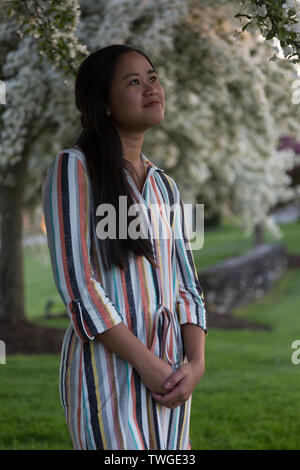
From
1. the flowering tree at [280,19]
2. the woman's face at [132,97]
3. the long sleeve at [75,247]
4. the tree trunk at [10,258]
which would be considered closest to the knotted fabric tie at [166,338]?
the long sleeve at [75,247]

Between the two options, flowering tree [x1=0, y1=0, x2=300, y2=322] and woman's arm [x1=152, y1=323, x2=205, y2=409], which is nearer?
woman's arm [x1=152, y1=323, x2=205, y2=409]

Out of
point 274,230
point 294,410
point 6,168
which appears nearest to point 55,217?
point 294,410

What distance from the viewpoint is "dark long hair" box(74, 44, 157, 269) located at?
1.92 m

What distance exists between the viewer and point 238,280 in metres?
14.9

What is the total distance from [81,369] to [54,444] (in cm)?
263

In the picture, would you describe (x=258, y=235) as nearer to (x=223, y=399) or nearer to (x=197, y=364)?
(x=223, y=399)

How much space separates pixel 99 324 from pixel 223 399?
3.93 meters

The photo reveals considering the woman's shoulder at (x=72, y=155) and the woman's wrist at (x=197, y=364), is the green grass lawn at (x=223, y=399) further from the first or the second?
the woman's shoulder at (x=72, y=155)

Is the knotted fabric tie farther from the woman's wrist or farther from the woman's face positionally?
the woman's face

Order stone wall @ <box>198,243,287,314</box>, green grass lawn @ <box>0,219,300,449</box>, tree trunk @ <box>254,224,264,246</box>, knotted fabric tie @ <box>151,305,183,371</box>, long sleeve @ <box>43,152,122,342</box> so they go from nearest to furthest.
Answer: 1. long sleeve @ <box>43,152,122,342</box>
2. knotted fabric tie @ <box>151,305,183,371</box>
3. green grass lawn @ <box>0,219,300,449</box>
4. stone wall @ <box>198,243,287,314</box>
5. tree trunk @ <box>254,224,264,246</box>

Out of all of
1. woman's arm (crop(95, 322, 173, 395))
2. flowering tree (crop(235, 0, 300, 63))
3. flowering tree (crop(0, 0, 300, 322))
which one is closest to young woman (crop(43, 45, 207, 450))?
woman's arm (crop(95, 322, 173, 395))

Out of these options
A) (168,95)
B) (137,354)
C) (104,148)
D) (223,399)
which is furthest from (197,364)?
(168,95)

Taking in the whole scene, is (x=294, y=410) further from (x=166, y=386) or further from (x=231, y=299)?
(x=231, y=299)

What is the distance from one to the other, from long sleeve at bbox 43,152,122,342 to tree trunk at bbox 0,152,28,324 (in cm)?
764
